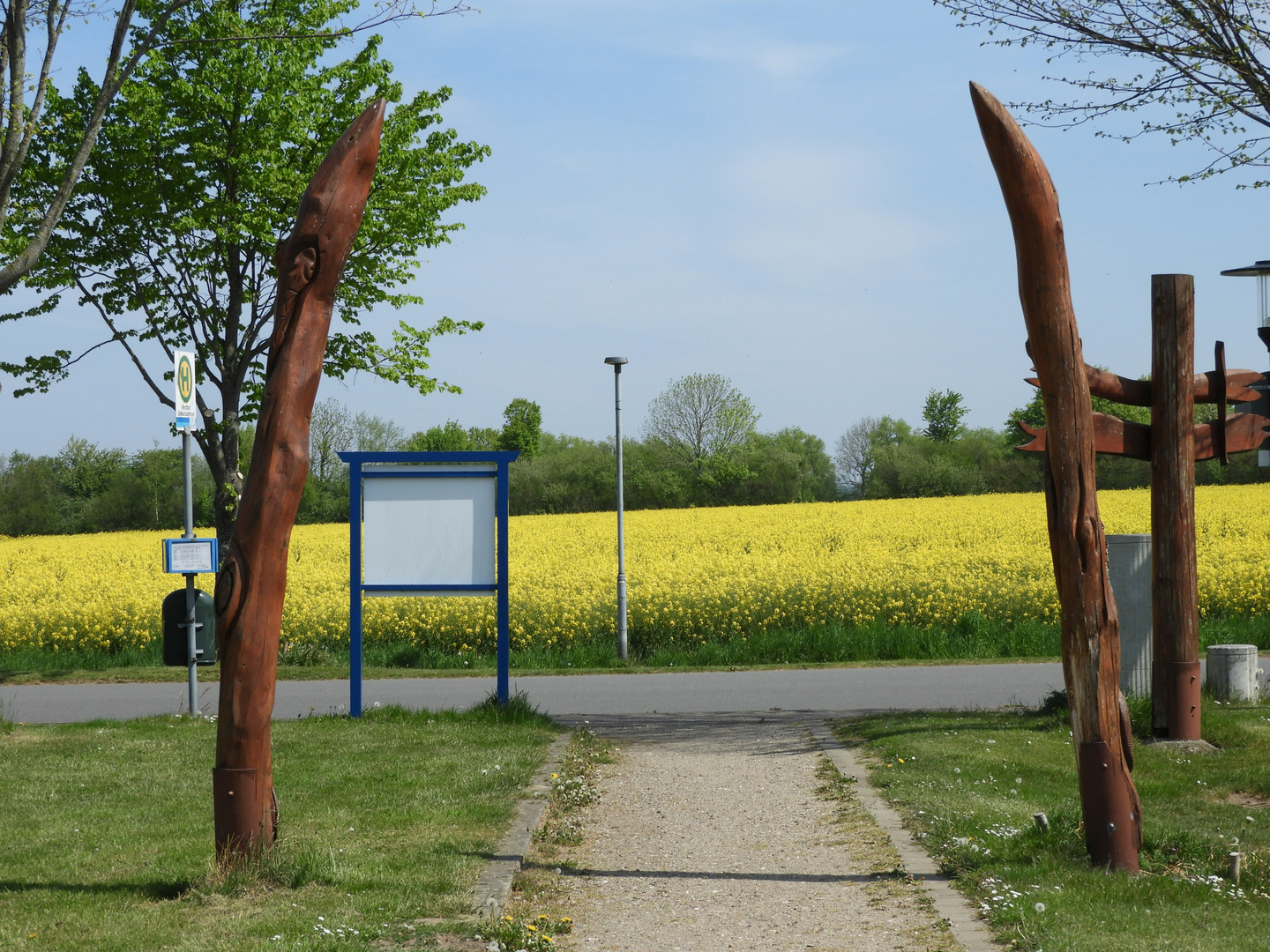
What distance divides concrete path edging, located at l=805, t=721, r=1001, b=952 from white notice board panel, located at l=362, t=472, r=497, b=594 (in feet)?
11.9

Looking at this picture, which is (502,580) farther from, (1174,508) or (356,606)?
(1174,508)

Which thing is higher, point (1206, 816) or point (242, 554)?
point (242, 554)

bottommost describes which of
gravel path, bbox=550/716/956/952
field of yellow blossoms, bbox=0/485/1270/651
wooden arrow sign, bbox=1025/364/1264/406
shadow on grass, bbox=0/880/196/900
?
gravel path, bbox=550/716/956/952

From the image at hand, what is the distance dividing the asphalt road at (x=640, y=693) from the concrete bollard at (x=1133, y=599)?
163 centimetres

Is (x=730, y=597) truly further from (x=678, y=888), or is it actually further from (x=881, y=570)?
(x=678, y=888)

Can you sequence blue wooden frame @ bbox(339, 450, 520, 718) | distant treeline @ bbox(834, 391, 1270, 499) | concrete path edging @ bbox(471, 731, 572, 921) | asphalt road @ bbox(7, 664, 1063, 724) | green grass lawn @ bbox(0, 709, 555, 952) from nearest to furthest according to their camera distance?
green grass lawn @ bbox(0, 709, 555, 952) → concrete path edging @ bbox(471, 731, 572, 921) → blue wooden frame @ bbox(339, 450, 520, 718) → asphalt road @ bbox(7, 664, 1063, 724) → distant treeline @ bbox(834, 391, 1270, 499)

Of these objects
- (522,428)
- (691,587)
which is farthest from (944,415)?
(691,587)

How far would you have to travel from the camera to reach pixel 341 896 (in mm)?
4855

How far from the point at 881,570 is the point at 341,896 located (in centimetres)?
1472

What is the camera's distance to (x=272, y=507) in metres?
5.12

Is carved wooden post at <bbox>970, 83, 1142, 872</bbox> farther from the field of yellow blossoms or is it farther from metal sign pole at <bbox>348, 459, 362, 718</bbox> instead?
the field of yellow blossoms

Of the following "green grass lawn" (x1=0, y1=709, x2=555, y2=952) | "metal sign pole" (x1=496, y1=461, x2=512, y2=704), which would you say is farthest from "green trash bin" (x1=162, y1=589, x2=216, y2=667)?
"metal sign pole" (x1=496, y1=461, x2=512, y2=704)

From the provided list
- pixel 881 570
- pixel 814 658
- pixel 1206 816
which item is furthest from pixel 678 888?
pixel 881 570

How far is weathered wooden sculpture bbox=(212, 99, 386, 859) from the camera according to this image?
5.06 m
